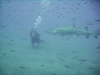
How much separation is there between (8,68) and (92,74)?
4667mm

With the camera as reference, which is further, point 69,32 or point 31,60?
point 69,32

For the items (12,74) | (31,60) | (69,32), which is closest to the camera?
(12,74)

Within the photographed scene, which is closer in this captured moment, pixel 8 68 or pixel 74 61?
pixel 8 68

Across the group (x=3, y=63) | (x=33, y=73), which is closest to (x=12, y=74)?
(x=33, y=73)

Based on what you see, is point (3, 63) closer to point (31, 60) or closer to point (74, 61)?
point (31, 60)

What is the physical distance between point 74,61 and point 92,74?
94.3 inches

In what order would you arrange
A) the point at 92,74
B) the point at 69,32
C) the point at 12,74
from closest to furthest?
the point at 12,74 → the point at 92,74 → the point at 69,32

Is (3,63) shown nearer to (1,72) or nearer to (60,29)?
(1,72)

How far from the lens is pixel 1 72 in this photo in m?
7.96

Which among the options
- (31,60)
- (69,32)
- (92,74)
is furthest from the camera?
(69,32)

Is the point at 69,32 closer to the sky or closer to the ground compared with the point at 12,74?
closer to the sky

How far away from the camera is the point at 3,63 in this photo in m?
9.32

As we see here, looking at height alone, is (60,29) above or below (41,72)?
above

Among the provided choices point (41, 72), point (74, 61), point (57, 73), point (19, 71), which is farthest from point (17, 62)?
point (74, 61)
